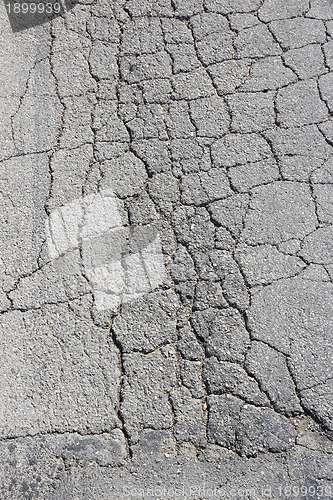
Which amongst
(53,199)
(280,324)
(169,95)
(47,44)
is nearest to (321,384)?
(280,324)

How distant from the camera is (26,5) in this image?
421 centimetres

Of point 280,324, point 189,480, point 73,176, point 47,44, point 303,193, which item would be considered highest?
point 47,44

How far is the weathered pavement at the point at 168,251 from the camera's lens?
2.44 m

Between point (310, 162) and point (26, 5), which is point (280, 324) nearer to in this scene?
point (310, 162)

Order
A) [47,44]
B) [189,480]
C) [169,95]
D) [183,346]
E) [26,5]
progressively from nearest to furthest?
[189,480], [183,346], [169,95], [47,44], [26,5]

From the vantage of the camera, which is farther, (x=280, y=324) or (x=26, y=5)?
(x=26, y=5)

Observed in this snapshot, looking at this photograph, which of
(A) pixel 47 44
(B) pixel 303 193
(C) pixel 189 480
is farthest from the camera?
(A) pixel 47 44

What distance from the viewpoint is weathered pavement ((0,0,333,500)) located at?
2.44 metres

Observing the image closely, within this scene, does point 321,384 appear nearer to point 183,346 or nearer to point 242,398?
point 242,398

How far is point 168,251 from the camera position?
9.76 feet

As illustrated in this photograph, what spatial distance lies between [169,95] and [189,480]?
7.97 feet

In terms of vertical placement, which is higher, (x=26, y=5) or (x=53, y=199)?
(x=26, y=5)

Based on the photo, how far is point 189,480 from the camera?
2363 millimetres

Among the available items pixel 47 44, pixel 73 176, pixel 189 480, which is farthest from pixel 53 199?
pixel 189 480
